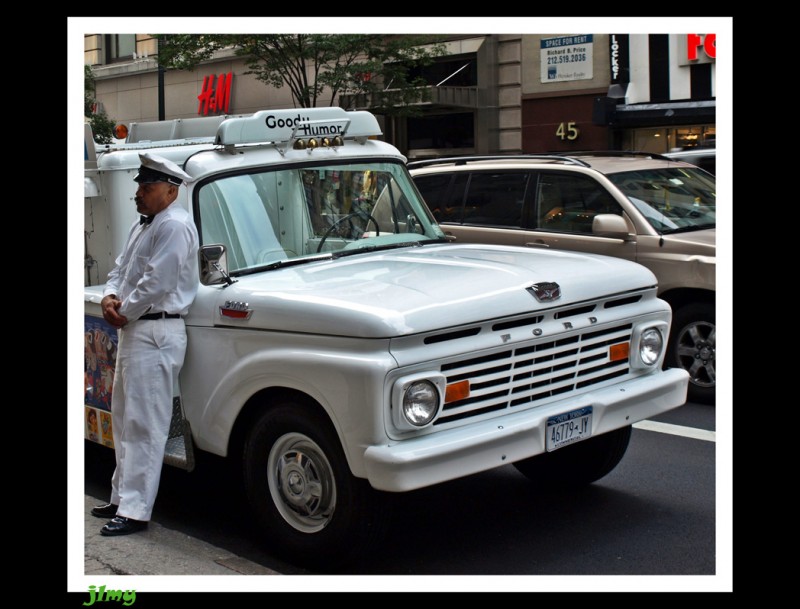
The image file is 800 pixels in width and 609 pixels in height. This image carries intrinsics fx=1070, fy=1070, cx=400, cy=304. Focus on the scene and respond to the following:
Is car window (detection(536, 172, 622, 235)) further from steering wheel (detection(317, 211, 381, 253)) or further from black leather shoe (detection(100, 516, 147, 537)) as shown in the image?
black leather shoe (detection(100, 516, 147, 537))

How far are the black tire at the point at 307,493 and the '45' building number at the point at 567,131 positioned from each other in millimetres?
19166

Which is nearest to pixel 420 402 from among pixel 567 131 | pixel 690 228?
pixel 690 228

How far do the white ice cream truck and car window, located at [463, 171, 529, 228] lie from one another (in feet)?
11.7

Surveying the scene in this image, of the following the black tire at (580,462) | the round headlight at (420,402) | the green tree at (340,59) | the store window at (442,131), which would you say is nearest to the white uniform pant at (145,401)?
the round headlight at (420,402)

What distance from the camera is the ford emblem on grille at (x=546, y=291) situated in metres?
5.29

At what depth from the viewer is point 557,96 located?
23.7 meters

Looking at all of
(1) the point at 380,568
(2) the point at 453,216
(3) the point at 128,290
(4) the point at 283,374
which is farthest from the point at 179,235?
(2) the point at 453,216

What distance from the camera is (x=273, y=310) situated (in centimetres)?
523

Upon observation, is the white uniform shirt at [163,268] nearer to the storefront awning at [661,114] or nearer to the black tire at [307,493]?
the black tire at [307,493]

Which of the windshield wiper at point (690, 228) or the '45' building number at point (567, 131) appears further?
the '45' building number at point (567, 131)

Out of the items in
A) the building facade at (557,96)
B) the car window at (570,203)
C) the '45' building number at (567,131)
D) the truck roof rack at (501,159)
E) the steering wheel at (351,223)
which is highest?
the building facade at (557,96)

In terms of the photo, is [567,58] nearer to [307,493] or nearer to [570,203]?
[570,203]

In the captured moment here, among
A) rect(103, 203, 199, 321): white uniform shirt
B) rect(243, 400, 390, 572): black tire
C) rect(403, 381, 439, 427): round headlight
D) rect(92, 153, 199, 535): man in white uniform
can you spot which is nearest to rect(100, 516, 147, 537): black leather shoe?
rect(92, 153, 199, 535): man in white uniform

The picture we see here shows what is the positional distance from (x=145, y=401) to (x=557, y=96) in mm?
19356
